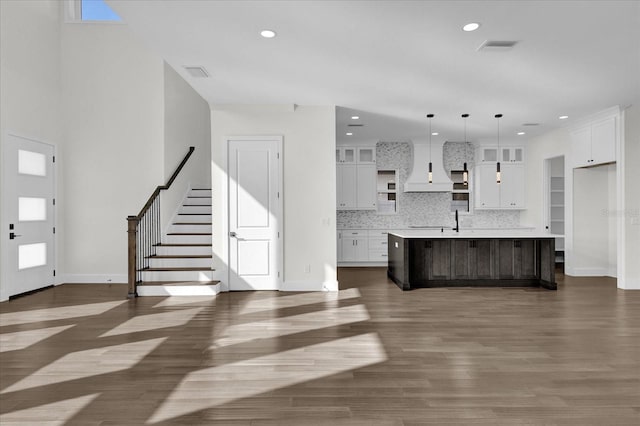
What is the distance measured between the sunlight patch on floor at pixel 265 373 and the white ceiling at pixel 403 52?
2818 millimetres

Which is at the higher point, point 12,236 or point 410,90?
point 410,90

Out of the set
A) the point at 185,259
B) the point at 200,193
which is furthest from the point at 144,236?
the point at 200,193

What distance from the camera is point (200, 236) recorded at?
7.30m

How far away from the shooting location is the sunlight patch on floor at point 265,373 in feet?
8.63

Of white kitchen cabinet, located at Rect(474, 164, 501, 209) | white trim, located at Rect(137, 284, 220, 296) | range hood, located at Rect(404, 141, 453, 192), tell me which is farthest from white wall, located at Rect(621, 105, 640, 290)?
white trim, located at Rect(137, 284, 220, 296)

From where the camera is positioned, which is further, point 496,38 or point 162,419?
point 496,38

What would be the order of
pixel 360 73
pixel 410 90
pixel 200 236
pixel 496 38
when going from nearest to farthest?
pixel 496 38 < pixel 360 73 < pixel 410 90 < pixel 200 236

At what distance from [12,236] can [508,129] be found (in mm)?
8707

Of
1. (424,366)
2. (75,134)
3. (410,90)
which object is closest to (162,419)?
(424,366)

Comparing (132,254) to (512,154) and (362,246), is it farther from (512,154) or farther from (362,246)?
(512,154)

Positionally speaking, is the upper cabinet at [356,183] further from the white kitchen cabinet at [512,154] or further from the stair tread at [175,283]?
the stair tread at [175,283]

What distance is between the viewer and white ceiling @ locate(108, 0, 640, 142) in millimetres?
3334

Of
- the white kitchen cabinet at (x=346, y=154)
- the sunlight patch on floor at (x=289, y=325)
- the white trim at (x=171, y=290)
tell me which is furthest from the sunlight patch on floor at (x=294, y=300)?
the white kitchen cabinet at (x=346, y=154)

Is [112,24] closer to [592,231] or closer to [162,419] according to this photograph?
[162,419]
